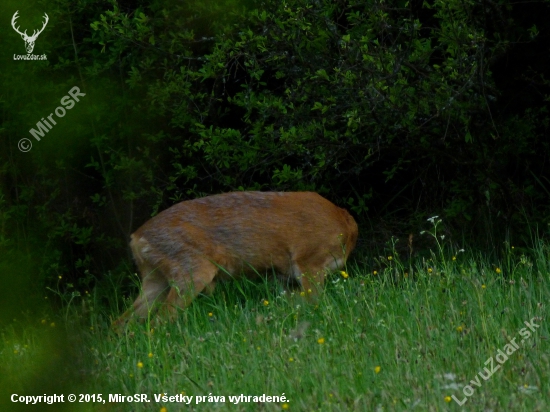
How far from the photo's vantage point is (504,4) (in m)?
7.11

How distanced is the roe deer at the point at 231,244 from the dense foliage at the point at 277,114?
0.46 metres

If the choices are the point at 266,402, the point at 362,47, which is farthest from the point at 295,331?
the point at 362,47

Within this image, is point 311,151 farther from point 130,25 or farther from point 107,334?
point 107,334

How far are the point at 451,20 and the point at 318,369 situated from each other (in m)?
3.31

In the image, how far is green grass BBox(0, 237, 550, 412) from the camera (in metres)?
3.96

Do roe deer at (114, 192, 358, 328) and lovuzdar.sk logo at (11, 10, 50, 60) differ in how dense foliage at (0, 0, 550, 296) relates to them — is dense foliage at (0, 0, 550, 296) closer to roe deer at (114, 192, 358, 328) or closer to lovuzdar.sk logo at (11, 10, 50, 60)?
lovuzdar.sk logo at (11, 10, 50, 60)
